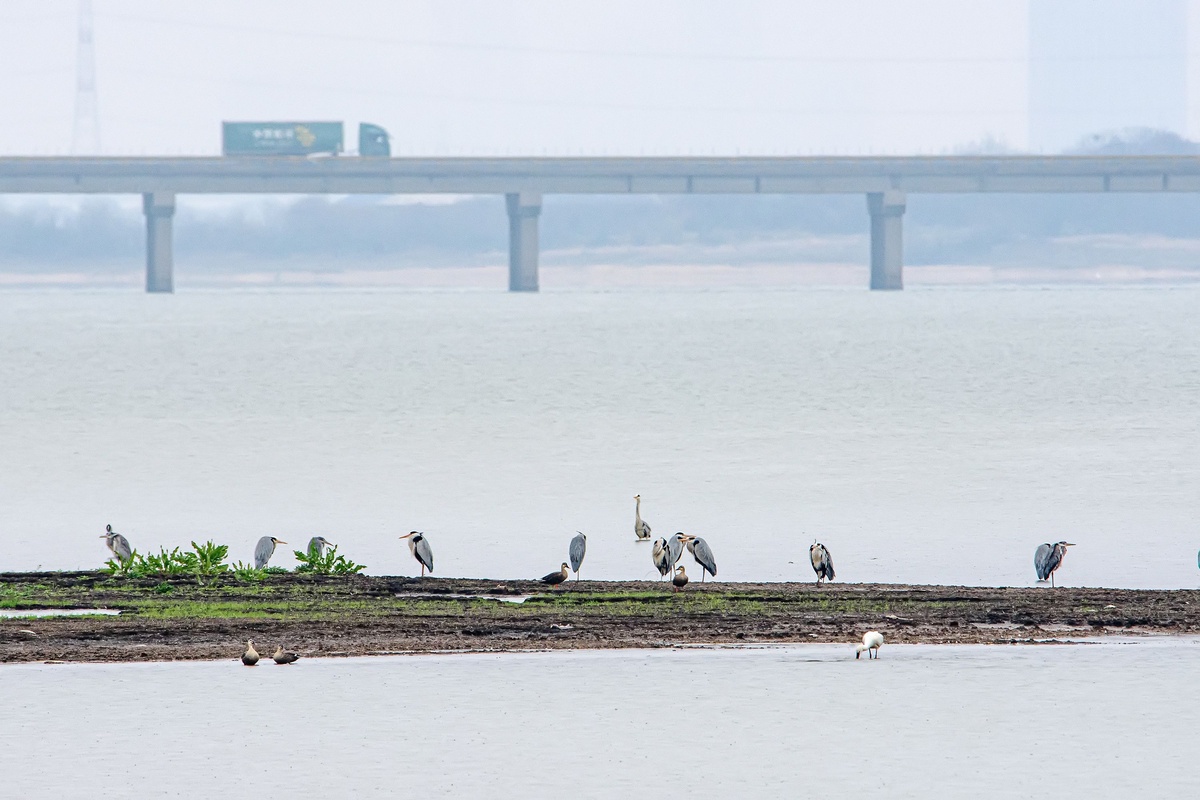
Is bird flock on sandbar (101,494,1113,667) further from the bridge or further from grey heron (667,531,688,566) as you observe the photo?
the bridge

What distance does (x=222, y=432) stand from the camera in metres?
60.1

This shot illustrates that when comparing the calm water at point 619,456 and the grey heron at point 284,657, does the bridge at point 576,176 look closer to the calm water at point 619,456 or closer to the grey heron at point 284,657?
the calm water at point 619,456

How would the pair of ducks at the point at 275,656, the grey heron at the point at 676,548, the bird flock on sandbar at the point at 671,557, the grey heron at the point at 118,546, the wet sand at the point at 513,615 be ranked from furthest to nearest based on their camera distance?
the grey heron at the point at 118,546
the grey heron at the point at 676,548
the bird flock on sandbar at the point at 671,557
the wet sand at the point at 513,615
the pair of ducks at the point at 275,656

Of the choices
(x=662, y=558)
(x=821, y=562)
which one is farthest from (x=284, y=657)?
(x=821, y=562)

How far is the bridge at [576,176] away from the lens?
184500 millimetres

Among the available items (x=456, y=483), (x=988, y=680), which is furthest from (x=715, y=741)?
(x=456, y=483)

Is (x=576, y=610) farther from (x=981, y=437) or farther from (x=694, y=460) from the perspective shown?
(x=981, y=437)

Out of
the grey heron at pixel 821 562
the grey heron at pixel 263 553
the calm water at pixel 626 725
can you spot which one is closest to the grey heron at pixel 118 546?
the grey heron at pixel 263 553

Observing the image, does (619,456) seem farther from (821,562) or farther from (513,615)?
(513,615)

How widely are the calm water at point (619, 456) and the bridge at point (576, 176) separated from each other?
65232mm

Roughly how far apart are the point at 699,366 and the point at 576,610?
83563 millimetres

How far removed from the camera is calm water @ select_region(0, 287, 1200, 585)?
1211 inches

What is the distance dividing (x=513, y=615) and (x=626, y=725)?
16.5 ft

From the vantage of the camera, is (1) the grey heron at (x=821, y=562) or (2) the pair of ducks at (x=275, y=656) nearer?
(2) the pair of ducks at (x=275, y=656)
